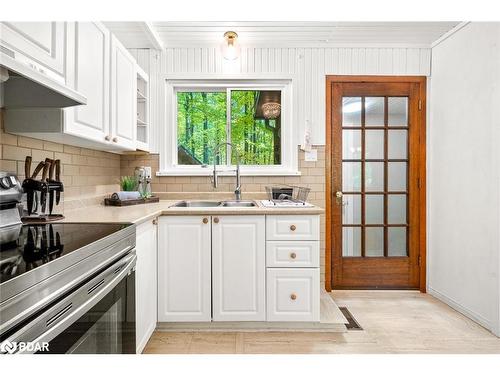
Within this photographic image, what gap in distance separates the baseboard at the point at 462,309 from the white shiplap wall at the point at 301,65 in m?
1.78

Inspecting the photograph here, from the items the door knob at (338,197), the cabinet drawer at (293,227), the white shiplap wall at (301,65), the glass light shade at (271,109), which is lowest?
the cabinet drawer at (293,227)

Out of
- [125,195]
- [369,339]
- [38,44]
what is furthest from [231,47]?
[369,339]

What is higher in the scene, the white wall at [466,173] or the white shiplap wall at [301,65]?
the white shiplap wall at [301,65]

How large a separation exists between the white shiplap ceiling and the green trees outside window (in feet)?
1.62

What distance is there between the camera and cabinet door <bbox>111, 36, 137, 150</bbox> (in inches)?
77.5

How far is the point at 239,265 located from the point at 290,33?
2039 mm

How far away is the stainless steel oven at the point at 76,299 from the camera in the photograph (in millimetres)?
678

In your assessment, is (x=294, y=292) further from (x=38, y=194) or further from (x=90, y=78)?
(x=90, y=78)

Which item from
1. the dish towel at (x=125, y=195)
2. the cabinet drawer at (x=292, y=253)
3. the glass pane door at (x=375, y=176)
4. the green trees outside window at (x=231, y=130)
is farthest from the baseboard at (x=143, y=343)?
the glass pane door at (x=375, y=176)

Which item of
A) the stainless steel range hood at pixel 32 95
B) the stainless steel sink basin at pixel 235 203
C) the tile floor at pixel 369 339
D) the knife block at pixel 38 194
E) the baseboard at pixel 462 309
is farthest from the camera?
the stainless steel sink basin at pixel 235 203

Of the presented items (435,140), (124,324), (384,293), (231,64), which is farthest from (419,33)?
(124,324)

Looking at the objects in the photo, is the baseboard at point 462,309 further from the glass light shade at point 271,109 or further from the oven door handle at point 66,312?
the oven door handle at point 66,312

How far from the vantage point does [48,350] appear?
0.78 m

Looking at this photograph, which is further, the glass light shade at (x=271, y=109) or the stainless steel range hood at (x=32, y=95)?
the glass light shade at (x=271, y=109)
